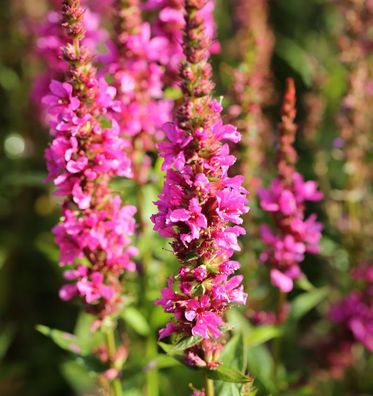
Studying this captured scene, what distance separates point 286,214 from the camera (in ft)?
12.5

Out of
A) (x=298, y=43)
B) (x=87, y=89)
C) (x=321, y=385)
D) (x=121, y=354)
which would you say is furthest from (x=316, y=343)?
(x=298, y=43)

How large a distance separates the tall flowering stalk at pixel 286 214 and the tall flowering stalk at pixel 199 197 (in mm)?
1036

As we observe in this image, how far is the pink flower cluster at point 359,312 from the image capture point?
4.64 m

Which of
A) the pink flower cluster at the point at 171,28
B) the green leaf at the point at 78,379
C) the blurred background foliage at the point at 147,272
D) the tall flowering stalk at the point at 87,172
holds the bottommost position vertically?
the green leaf at the point at 78,379

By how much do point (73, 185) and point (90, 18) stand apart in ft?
6.97

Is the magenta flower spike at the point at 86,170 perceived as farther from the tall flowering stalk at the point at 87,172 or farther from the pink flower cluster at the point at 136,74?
the pink flower cluster at the point at 136,74

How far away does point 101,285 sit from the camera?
3.54m

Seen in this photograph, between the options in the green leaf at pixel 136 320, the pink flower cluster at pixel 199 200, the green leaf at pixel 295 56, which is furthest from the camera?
the green leaf at pixel 295 56

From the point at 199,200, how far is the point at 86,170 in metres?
0.78

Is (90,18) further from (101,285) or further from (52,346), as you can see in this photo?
(52,346)

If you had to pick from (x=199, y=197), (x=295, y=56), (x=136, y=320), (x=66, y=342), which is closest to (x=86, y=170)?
(x=199, y=197)

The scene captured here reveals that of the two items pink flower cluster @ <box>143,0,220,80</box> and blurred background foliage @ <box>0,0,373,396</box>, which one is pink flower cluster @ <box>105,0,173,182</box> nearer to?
pink flower cluster @ <box>143,0,220,80</box>

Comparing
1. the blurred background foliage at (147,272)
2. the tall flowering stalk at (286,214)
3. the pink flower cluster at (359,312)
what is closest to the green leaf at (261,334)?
the blurred background foliage at (147,272)

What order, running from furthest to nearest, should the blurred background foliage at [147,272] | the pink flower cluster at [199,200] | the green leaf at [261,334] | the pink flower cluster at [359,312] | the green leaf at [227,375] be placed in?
the pink flower cluster at [359,312] < the blurred background foliage at [147,272] < the green leaf at [261,334] < the green leaf at [227,375] < the pink flower cluster at [199,200]
